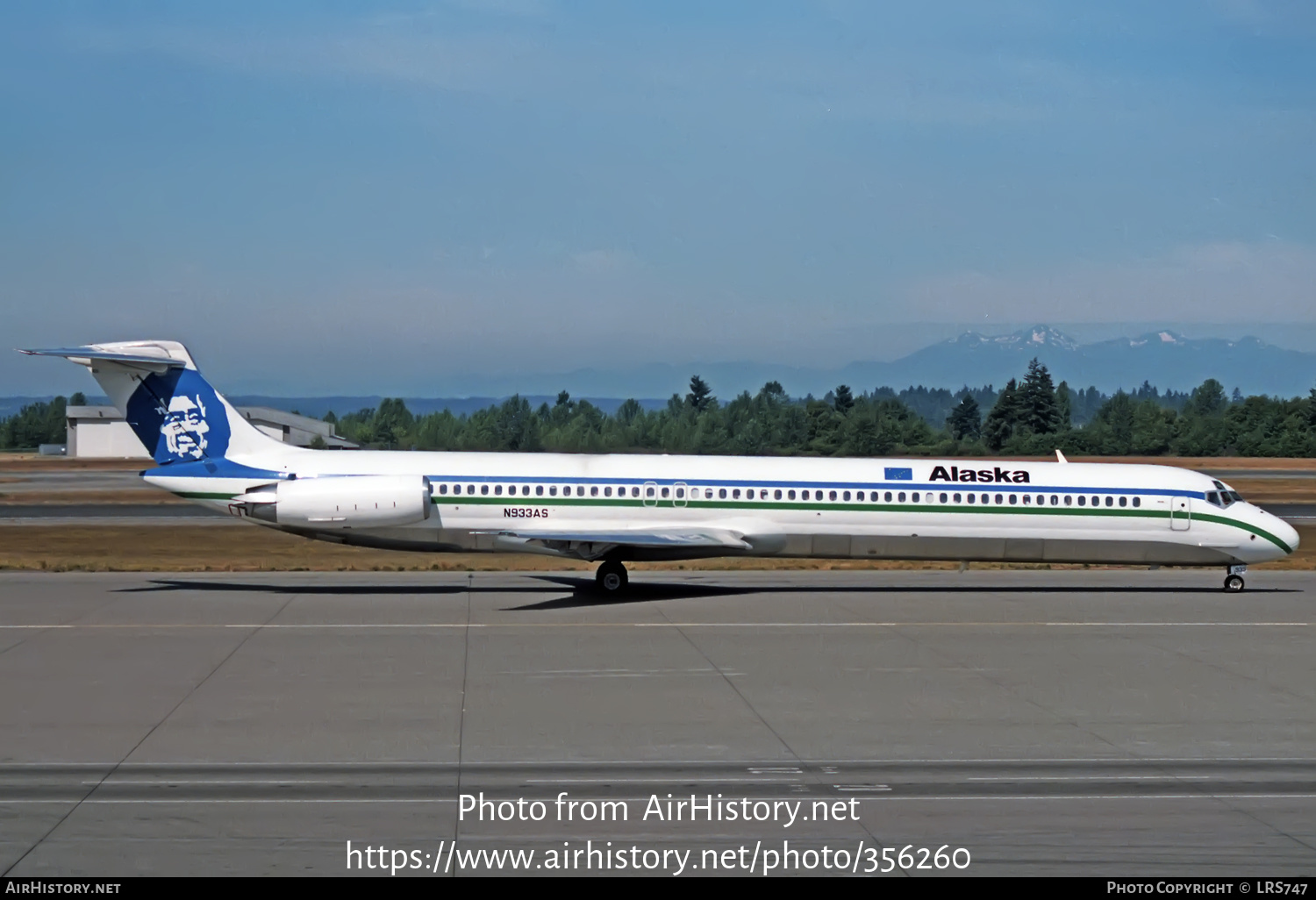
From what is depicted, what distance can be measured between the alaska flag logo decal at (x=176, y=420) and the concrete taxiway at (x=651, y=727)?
2787mm

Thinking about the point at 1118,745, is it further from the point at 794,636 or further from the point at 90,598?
the point at 90,598

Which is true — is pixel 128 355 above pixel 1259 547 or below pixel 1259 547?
above

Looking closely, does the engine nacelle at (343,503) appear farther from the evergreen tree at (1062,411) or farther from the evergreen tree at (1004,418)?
the evergreen tree at (1062,411)

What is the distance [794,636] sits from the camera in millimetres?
19859

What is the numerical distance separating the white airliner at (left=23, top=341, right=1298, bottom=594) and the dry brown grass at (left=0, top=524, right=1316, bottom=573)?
4.84 m

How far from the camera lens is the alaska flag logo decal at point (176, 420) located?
2541cm

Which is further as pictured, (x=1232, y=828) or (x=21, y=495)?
(x=21, y=495)

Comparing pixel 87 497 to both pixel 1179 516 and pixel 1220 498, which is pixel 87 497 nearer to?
pixel 1179 516

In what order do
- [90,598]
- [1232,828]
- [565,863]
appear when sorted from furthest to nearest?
[90,598] → [1232,828] → [565,863]

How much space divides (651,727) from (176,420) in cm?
1539

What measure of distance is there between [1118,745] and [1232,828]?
3071 mm

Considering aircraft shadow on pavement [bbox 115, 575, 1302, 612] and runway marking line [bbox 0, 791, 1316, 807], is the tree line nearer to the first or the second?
aircraft shadow on pavement [bbox 115, 575, 1302, 612]

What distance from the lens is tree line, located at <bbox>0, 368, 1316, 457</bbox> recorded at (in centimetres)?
5809

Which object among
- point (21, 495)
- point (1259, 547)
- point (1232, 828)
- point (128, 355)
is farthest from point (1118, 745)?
point (21, 495)
